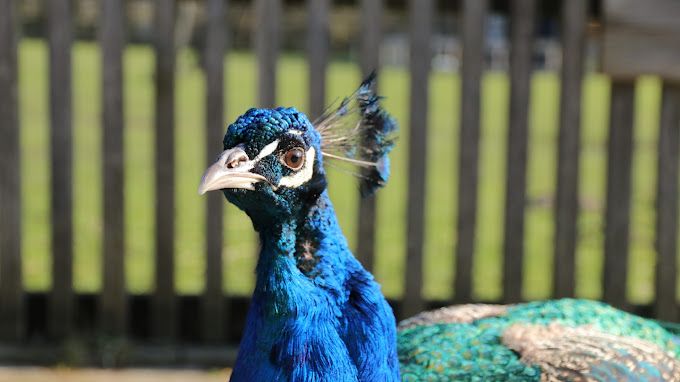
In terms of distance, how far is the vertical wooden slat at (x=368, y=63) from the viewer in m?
3.59

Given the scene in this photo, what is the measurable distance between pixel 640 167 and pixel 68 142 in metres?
5.25

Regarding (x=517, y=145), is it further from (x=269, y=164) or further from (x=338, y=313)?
(x=269, y=164)

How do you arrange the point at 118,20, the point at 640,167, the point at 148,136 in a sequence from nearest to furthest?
1. the point at 118,20
2. the point at 640,167
3. the point at 148,136

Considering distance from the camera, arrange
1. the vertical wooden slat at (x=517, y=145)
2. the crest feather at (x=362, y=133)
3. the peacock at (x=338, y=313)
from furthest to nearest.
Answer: the vertical wooden slat at (x=517, y=145) → the crest feather at (x=362, y=133) → the peacock at (x=338, y=313)

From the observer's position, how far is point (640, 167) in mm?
7840

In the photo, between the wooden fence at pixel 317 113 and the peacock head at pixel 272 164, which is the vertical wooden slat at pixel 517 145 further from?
the peacock head at pixel 272 164

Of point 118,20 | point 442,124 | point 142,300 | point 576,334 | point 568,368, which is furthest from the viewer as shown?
point 442,124

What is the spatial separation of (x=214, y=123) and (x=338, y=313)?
186 cm

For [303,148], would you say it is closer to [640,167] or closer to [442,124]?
[640,167]

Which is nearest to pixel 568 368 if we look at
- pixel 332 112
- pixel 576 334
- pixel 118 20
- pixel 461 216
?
pixel 576 334

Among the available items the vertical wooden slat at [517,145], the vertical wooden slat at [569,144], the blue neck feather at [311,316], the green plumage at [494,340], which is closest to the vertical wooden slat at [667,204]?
the vertical wooden slat at [569,144]

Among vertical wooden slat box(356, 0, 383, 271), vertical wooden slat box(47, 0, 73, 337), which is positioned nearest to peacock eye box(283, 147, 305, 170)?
vertical wooden slat box(356, 0, 383, 271)

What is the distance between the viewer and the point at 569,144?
12.0 ft

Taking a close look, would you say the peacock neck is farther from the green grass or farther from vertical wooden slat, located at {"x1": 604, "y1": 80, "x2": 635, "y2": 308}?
vertical wooden slat, located at {"x1": 604, "y1": 80, "x2": 635, "y2": 308}
